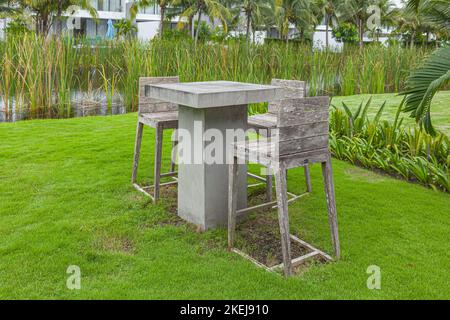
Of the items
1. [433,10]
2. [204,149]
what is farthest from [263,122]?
[433,10]

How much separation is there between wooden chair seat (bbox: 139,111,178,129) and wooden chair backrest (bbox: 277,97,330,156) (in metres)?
1.37

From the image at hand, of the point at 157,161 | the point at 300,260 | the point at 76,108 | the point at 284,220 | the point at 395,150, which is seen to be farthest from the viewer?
the point at 76,108

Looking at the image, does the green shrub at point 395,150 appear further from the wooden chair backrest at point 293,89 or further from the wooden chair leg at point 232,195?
the wooden chair leg at point 232,195

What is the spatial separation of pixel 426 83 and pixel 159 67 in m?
6.06

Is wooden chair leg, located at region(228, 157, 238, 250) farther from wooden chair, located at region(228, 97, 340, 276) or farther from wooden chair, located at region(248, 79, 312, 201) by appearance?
wooden chair, located at region(248, 79, 312, 201)

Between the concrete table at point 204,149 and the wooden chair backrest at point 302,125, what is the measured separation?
0.51 m

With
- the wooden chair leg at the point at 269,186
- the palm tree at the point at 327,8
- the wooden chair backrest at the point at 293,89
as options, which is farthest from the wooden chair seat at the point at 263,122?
the palm tree at the point at 327,8

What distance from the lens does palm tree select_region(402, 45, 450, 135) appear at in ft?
12.9

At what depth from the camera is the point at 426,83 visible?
4.03m

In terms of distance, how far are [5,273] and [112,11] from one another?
127ft

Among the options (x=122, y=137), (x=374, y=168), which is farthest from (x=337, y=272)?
(x=122, y=137)

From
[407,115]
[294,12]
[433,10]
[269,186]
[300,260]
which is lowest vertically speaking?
[300,260]

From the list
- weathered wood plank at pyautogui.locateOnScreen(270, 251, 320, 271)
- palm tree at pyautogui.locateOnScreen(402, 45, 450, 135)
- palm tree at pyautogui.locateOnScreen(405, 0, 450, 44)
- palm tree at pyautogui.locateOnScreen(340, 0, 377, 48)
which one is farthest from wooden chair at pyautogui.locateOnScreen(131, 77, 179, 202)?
palm tree at pyautogui.locateOnScreen(340, 0, 377, 48)

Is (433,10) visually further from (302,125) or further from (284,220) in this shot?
(284,220)
